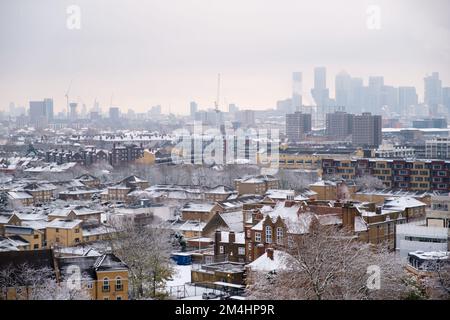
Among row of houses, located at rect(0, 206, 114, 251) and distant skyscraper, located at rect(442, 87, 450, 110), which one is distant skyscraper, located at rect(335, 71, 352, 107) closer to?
distant skyscraper, located at rect(442, 87, 450, 110)

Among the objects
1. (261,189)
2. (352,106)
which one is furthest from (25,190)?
(352,106)

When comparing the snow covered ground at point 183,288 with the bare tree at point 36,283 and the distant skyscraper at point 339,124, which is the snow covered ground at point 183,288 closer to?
the bare tree at point 36,283

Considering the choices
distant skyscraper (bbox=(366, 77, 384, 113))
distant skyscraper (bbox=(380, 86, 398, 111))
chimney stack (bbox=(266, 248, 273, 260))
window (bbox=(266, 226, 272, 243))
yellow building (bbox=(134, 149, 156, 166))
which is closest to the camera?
chimney stack (bbox=(266, 248, 273, 260))

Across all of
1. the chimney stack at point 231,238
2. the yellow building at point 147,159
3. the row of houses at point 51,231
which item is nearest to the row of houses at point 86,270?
the chimney stack at point 231,238

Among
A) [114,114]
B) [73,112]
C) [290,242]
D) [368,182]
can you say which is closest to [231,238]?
[290,242]

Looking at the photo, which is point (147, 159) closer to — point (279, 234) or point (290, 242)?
point (279, 234)

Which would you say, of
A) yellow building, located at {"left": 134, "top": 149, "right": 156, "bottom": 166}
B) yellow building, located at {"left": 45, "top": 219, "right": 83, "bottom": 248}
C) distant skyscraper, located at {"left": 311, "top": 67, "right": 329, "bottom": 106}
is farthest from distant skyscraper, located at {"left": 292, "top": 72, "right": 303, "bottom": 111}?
yellow building, located at {"left": 45, "top": 219, "right": 83, "bottom": 248}

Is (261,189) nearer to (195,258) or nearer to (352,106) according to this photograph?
(195,258)
